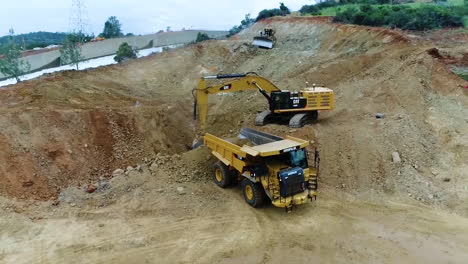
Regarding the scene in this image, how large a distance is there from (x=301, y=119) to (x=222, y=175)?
4613 mm

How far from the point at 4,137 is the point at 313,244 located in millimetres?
→ 9936

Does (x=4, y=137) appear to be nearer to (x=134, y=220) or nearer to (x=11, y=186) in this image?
(x=11, y=186)

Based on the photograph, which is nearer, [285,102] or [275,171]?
[275,171]

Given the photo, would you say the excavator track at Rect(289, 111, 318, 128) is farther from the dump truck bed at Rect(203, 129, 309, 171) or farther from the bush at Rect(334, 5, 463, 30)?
the bush at Rect(334, 5, 463, 30)

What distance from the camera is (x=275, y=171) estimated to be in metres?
10.7

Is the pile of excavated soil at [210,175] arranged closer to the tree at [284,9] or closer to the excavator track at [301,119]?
the excavator track at [301,119]

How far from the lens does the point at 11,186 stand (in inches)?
464

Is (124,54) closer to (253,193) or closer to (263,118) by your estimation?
(263,118)

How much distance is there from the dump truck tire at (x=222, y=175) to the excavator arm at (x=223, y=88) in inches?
57.0

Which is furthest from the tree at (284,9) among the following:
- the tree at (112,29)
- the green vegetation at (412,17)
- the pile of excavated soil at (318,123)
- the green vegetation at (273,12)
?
the tree at (112,29)

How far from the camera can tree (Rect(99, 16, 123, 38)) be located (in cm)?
6318

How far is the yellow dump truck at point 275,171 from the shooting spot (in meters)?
10.6

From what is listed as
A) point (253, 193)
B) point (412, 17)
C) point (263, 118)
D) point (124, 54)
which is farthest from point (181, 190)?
point (124, 54)

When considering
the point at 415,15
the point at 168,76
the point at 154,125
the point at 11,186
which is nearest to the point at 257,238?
the point at 11,186
